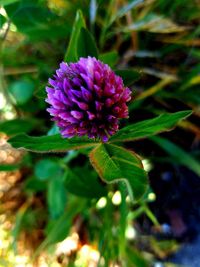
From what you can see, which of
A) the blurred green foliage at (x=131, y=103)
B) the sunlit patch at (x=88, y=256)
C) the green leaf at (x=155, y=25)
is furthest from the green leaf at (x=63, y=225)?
the green leaf at (x=155, y=25)

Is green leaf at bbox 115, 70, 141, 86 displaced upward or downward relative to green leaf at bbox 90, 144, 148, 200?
upward

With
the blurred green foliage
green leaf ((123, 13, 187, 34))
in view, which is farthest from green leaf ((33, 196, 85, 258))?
green leaf ((123, 13, 187, 34))

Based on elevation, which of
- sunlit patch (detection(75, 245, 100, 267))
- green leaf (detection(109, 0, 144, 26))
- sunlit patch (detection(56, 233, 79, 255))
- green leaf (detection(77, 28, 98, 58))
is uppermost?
green leaf (detection(77, 28, 98, 58))

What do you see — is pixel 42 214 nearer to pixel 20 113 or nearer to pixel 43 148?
pixel 20 113

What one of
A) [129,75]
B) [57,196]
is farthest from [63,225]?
[129,75]

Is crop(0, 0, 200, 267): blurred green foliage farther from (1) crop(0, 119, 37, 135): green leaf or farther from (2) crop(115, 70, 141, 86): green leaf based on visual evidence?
(2) crop(115, 70, 141, 86): green leaf

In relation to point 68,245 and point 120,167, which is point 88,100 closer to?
point 120,167

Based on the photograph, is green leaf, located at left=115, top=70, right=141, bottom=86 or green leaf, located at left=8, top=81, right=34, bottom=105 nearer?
green leaf, located at left=115, top=70, right=141, bottom=86
